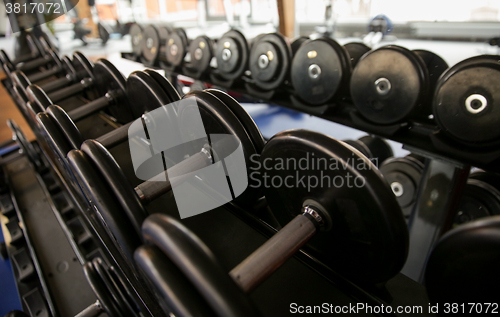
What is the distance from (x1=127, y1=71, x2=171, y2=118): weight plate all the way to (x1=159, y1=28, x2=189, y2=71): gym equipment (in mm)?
A: 1521

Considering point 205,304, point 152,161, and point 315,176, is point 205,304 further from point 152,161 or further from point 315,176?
point 152,161

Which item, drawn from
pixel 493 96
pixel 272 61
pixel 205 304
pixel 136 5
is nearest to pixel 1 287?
pixel 205 304

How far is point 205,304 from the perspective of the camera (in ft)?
1.09

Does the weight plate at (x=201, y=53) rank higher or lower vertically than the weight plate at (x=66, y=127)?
higher

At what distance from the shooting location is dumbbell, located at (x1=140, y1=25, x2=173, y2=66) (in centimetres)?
255

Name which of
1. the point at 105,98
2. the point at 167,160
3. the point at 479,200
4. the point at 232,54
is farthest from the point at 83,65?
the point at 479,200

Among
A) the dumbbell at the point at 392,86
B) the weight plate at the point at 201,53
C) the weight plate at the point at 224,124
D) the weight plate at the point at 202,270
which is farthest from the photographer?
the weight plate at the point at 201,53

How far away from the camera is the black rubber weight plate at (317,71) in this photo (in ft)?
4.67

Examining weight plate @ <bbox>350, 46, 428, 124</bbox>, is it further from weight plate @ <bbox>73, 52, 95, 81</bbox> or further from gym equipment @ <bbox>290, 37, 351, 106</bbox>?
weight plate @ <bbox>73, 52, 95, 81</bbox>

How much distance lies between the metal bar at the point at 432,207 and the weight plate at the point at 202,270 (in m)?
1.00

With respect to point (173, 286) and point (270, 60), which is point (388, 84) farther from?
point (173, 286)

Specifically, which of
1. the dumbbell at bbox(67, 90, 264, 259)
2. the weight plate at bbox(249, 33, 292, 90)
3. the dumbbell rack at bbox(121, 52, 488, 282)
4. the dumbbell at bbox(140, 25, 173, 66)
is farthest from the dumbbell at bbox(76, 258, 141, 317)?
the dumbbell at bbox(140, 25, 173, 66)

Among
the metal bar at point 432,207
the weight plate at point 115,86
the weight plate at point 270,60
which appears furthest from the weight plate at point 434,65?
the weight plate at point 115,86

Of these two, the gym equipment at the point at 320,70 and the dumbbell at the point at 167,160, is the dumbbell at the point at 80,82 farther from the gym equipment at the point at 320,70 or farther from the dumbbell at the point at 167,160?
the gym equipment at the point at 320,70
